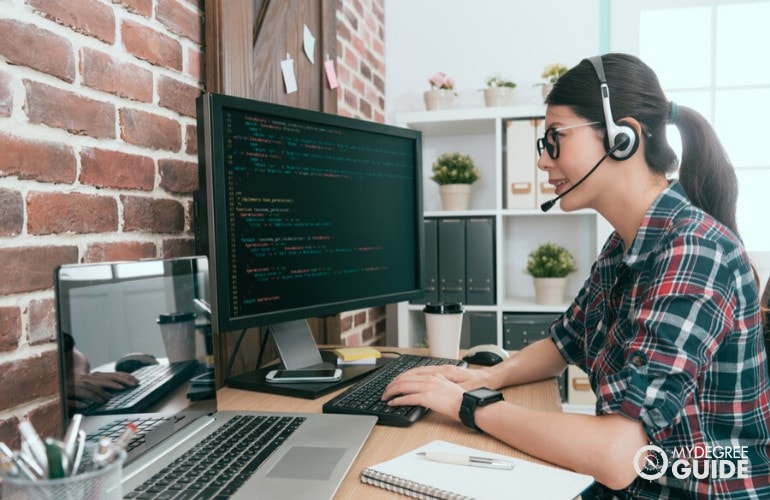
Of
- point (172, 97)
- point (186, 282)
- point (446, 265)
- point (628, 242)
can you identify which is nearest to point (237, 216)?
point (186, 282)

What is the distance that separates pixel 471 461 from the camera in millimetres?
741

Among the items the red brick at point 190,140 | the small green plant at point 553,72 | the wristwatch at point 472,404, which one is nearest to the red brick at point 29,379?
the red brick at point 190,140

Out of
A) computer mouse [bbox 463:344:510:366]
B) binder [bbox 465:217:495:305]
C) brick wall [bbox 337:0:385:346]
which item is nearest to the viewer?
computer mouse [bbox 463:344:510:366]

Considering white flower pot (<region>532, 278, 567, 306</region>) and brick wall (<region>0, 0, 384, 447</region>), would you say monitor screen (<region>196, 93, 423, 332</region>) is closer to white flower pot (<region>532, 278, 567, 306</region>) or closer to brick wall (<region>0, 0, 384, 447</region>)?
brick wall (<region>0, 0, 384, 447</region>)

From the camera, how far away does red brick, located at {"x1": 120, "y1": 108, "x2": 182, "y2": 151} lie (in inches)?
39.6

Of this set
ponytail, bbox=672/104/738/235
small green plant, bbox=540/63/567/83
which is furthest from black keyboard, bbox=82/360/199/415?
small green plant, bbox=540/63/567/83

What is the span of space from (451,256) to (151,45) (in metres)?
1.56

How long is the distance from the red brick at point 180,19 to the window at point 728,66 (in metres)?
1.98

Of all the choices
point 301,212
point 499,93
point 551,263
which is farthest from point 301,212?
point 499,93

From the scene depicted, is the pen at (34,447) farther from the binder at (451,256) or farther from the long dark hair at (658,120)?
the binder at (451,256)

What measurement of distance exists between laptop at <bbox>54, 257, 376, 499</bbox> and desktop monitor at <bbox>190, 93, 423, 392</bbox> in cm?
12

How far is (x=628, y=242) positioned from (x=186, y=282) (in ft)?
2.60

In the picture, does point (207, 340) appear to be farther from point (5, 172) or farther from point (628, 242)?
point (628, 242)

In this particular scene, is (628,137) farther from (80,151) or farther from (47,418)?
(47,418)
